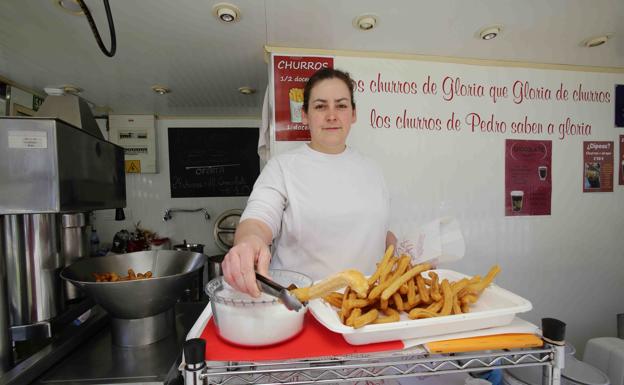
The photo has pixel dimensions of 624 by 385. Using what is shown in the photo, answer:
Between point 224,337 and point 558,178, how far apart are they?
2154mm

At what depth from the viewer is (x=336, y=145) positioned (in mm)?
1061

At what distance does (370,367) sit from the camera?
447 millimetres

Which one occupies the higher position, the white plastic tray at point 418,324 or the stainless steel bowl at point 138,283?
the white plastic tray at point 418,324

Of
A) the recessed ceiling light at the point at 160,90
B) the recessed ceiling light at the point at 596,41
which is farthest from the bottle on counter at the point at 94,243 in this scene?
A: the recessed ceiling light at the point at 596,41

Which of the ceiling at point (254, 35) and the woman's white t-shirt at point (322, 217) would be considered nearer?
the woman's white t-shirt at point (322, 217)

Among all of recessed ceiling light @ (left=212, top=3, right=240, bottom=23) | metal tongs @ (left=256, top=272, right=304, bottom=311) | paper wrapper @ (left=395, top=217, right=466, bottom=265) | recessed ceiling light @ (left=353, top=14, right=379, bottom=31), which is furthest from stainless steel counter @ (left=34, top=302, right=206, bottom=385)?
recessed ceiling light @ (left=353, top=14, right=379, bottom=31)

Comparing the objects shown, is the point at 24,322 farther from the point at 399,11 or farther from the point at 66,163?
the point at 399,11

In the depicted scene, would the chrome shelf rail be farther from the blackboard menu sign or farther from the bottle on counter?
the bottle on counter

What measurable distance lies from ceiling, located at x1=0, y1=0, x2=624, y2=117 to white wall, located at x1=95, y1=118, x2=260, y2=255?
0.85m

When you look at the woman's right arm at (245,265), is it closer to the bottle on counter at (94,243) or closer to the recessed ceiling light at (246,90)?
the recessed ceiling light at (246,90)

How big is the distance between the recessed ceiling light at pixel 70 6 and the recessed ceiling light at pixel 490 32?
1.69 metres

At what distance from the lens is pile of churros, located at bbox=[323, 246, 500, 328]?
48 centimetres

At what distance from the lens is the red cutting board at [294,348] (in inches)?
17.1

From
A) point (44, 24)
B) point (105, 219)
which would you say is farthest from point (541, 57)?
point (105, 219)
